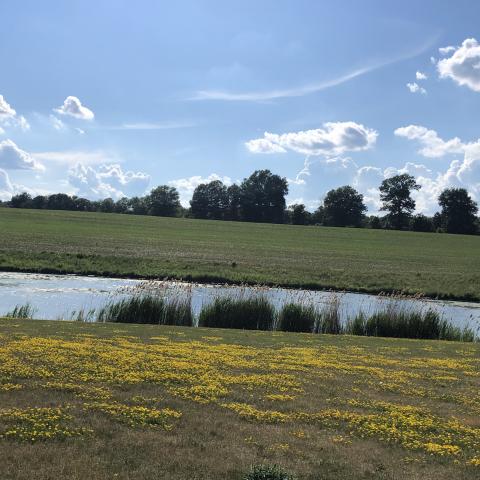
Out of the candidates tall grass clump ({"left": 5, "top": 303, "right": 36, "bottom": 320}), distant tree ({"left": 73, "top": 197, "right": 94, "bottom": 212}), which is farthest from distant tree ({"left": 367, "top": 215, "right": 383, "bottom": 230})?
tall grass clump ({"left": 5, "top": 303, "right": 36, "bottom": 320})

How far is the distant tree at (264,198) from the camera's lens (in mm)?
179000

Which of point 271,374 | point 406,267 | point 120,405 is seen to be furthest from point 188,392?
point 406,267

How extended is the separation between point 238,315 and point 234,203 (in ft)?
525

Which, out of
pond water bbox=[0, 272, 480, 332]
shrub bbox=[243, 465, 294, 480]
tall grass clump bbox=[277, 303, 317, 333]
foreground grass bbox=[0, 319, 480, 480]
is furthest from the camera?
pond water bbox=[0, 272, 480, 332]

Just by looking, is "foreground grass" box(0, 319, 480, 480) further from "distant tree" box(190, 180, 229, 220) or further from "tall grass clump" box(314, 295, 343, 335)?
"distant tree" box(190, 180, 229, 220)

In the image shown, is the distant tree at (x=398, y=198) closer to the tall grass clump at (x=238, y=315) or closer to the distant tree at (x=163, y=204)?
the distant tree at (x=163, y=204)

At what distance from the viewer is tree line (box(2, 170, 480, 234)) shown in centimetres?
16812

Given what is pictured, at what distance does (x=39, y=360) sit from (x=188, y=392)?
3.50 metres

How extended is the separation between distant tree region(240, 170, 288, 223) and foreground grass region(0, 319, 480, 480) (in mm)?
163596

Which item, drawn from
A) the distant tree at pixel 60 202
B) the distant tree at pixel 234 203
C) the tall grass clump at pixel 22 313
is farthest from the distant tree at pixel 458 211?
the tall grass clump at pixel 22 313

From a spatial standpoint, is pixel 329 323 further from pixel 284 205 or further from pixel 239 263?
pixel 284 205

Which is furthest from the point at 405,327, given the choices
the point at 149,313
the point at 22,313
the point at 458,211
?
the point at 458,211

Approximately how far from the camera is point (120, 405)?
30.4 ft

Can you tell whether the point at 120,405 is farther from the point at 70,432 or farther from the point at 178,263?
the point at 178,263
